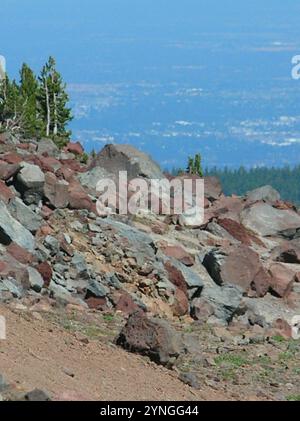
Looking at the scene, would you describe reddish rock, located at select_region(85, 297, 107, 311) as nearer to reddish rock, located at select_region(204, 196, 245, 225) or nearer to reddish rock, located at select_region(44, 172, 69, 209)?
reddish rock, located at select_region(44, 172, 69, 209)

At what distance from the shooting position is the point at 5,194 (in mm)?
31969

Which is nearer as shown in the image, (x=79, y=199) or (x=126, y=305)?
(x=126, y=305)

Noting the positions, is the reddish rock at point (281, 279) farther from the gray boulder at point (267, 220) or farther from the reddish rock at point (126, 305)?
the reddish rock at point (126, 305)

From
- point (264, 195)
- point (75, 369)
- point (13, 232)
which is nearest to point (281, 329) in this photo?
point (13, 232)

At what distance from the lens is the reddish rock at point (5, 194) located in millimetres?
31734

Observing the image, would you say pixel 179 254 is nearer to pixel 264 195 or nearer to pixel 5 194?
pixel 5 194

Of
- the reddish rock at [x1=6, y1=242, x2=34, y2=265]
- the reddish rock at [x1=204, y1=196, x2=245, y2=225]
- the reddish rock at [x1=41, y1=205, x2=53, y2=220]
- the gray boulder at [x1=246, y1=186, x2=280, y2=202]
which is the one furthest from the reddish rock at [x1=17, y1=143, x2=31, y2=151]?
the reddish rock at [x1=6, y1=242, x2=34, y2=265]

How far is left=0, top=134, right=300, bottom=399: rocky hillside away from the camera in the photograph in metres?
24.6

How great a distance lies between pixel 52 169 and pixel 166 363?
15.2m

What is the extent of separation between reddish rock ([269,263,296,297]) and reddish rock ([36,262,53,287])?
28.7 ft

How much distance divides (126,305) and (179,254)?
5941 mm

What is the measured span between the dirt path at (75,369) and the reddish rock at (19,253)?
4.77m

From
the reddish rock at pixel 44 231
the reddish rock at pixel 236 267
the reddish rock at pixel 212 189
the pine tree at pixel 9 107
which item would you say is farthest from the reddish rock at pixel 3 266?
the pine tree at pixel 9 107
